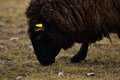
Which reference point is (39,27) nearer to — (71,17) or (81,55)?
(71,17)

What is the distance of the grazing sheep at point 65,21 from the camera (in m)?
10.6

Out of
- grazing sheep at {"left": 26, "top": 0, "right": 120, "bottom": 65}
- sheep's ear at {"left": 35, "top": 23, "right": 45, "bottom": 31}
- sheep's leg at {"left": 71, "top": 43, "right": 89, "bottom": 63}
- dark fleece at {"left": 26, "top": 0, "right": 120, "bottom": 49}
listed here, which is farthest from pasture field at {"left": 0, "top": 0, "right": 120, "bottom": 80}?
sheep's ear at {"left": 35, "top": 23, "right": 45, "bottom": 31}

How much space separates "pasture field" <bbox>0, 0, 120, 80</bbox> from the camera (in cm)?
1054

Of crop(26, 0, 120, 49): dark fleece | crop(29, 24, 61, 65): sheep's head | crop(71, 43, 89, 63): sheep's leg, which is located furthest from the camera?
crop(71, 43, 89, 63): sheep's leg

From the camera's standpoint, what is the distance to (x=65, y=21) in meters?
10.6

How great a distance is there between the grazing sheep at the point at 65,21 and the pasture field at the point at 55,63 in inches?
20.4

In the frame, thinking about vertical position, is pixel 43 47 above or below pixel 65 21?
below

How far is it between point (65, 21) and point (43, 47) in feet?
2.70

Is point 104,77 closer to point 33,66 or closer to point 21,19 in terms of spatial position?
point 33,66

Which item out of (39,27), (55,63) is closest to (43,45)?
(39,27)

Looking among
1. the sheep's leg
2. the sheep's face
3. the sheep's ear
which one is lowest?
the sheep's leg

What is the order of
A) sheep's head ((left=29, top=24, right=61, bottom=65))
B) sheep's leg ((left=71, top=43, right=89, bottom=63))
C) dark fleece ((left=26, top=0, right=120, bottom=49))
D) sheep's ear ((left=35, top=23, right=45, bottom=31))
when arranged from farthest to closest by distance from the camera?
sheep's leg ((left=71, top=43, right=89, bottom=63)) < sheep's head ((left=29, top=24, right=61, bottom=65)) < dark fleece ((left=26, top=0, right=120, bottom=49)) < sheep's ear ((left=35, top=23, right=45, bottom=31))

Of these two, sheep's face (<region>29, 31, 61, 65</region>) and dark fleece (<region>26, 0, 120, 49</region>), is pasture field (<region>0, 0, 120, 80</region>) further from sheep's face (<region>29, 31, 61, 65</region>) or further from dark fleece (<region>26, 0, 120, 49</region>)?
dark fleece (<region>26, 0, 120, 49</region>)

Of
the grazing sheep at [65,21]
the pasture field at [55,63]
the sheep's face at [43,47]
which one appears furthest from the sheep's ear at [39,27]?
the pasture field at [55,63]
